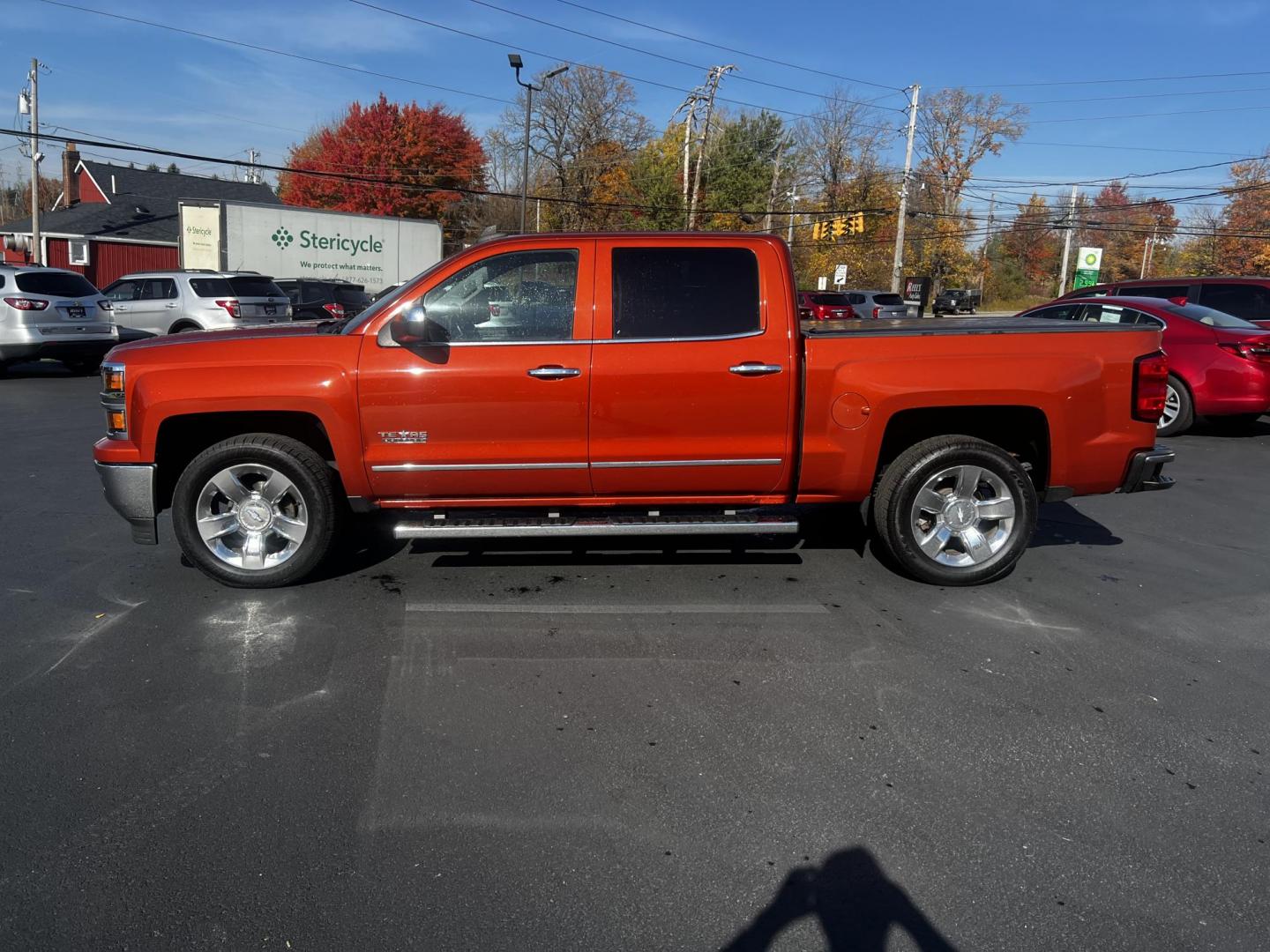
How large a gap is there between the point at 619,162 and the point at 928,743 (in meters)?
51.0

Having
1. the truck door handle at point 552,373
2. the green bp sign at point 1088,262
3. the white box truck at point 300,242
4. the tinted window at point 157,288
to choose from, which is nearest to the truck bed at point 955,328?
the truck door handle at point 552,373

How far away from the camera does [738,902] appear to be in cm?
260

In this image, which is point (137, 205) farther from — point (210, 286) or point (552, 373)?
point (552, 373)

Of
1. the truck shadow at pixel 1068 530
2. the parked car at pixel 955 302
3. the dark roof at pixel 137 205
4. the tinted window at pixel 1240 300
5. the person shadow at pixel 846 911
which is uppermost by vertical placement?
the dark roof at pixel 137 205

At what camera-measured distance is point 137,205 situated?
133ft

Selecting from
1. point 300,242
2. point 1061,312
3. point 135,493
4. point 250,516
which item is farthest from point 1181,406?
point 300,242

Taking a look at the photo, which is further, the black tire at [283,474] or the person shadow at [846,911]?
the black tire at [283,474]

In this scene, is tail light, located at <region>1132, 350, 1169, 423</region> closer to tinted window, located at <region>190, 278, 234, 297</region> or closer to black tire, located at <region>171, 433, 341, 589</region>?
black tire, located at <region>171, 433, 341, 589</region>

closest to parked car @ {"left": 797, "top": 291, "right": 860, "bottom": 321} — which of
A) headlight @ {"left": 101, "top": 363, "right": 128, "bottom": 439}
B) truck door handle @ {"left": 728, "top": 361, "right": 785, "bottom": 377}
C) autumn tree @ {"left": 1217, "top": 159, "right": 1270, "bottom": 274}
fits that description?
truck door handle @ {"left": 728, "top": 361, "right": 785, "bottom": 377}

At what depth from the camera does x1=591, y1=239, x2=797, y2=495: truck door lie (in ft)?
15.9

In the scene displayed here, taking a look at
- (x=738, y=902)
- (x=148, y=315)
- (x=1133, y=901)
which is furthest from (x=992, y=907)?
(x=148, y=315)

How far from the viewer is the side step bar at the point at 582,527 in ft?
16.0

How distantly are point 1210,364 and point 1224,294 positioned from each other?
110 inches

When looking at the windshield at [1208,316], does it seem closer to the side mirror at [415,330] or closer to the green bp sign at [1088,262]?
the side mirror at [415,330]
